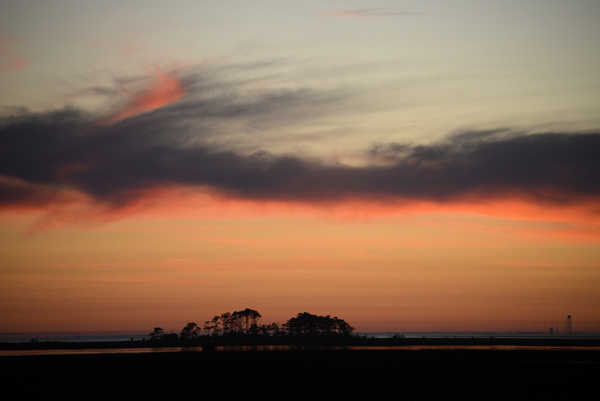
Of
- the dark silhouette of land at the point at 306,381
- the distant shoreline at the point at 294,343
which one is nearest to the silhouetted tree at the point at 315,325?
the distant shoreline at the point at 294,343

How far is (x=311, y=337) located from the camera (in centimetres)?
17625

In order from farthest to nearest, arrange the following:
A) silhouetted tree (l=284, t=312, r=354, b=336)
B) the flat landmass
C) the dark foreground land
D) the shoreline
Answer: silhouetted tree (l=284, t=312, r=354, b=336) → the shoreline → the flat landmass → the dark foreground land

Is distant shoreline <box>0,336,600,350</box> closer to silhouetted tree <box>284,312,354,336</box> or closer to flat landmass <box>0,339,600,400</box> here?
silhouetted tree <box>284,312,354,336</box>

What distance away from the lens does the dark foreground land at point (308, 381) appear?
31.5m

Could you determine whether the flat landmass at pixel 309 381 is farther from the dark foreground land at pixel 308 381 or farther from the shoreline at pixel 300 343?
the shoreline at pixel 300 343

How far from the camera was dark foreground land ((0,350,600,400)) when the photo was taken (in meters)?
31.5

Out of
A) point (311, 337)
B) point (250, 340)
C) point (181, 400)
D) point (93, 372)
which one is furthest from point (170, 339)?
point (181, 400)

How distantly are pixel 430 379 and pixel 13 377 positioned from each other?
34663 millimetres

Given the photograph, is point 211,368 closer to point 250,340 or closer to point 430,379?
point 430,379

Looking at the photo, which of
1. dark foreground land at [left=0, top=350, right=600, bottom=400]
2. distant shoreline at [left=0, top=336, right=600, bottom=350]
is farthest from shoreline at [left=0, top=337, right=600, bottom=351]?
dark foreground land at [left=0, top=350, right=600, bottom=400]

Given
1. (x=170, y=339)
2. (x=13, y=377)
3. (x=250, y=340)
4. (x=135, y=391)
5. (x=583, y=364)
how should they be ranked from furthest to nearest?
(x=250, y=340) → (x=170, y=339) → (x=583, y=364) → (x=13, y=377) → (x=135, y=391)

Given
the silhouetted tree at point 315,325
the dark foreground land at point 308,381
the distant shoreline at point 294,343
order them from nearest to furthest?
the dark foreground land at point 308,381 → the distant shoreline at point 294,343 → the silhouetted tree at point 315,325

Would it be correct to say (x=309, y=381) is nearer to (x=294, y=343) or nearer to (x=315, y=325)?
(x=294, y=343)

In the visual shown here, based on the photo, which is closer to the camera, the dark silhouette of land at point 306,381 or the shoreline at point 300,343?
the dark silhouette of land at point 306,381
